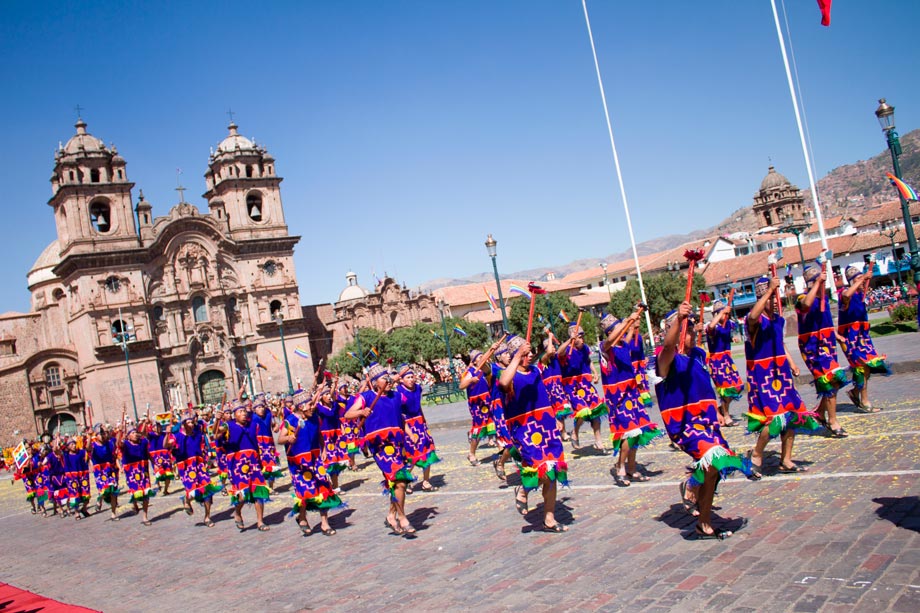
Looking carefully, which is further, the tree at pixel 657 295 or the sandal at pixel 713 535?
the tree at pixel 657 295

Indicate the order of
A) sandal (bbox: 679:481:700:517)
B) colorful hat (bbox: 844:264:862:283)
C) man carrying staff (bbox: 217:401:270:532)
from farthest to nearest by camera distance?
man carrying staff (bbox: 217:401:270:532) < colorful hat (bbox: 844:264:862:283) < sandal (bbox: 679:481:700:517)

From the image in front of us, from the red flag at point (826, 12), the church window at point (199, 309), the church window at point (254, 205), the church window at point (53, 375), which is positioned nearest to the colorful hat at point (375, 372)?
the red flag at point (826, 12)

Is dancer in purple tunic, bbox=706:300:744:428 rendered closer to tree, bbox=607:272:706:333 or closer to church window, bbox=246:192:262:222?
tree, bbox=607:272:706:333

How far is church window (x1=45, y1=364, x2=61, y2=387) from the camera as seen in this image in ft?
181

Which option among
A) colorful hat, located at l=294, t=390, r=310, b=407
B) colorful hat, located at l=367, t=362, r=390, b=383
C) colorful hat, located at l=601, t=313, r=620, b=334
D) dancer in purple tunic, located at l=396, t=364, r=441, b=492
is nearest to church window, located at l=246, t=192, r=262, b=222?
colorful hat, located at l=294, t=390, r=310, b=407

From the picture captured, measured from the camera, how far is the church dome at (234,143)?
6188 centimetres

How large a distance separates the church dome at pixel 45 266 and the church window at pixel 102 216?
38.1ft

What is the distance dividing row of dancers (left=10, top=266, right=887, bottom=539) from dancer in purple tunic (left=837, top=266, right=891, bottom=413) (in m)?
0.02

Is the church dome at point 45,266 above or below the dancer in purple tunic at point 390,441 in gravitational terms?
above

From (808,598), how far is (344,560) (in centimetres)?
507

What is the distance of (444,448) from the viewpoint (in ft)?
55.8

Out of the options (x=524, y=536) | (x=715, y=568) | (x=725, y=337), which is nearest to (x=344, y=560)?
(x=524, y=536)

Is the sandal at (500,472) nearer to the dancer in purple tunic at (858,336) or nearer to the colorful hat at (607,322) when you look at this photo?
the colorful hat at (607,322)

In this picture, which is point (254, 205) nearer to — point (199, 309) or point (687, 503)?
point (199, 309)
